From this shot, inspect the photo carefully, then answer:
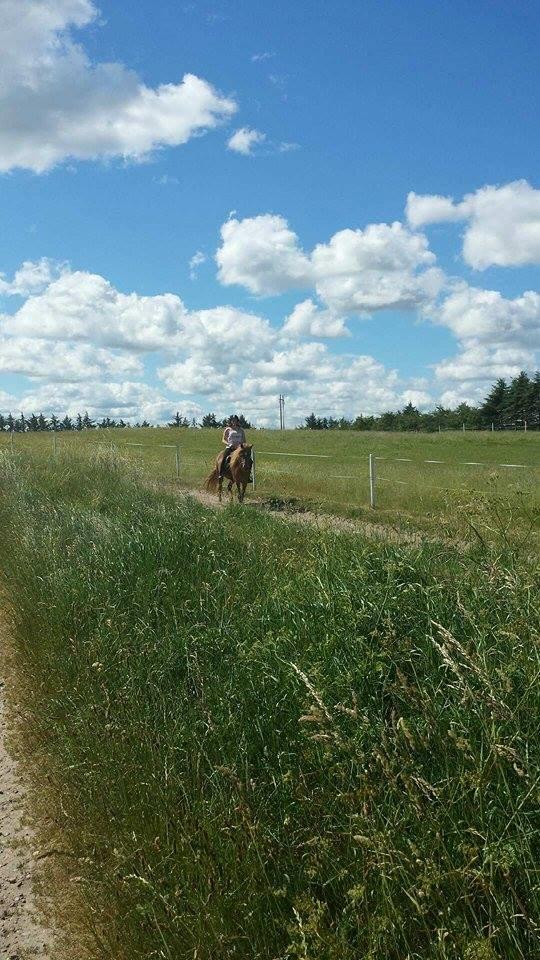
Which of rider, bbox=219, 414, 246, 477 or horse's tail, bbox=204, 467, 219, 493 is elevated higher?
rider, bbox=219, 414, 246, 477

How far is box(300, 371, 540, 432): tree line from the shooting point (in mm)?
99250

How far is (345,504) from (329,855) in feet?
53.5

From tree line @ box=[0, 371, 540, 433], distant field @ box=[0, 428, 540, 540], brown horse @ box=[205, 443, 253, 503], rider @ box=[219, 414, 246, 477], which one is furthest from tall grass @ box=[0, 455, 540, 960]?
tree line @ box=[0, 371, 540, 433]

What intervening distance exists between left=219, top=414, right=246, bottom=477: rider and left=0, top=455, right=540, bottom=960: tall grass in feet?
43.2

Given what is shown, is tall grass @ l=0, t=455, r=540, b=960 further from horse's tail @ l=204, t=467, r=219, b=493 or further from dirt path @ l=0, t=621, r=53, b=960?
horse's tail @ l=204, t=467, r=219, b=493

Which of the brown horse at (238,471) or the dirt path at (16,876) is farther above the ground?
the brown horse at (238,471)

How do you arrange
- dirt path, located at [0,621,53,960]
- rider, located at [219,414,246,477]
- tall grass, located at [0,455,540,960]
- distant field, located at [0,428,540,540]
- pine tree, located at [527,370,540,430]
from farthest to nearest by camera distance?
pine tree, located at [527,370,540,430] < rider, located at [219,414,246,477] < distant field, located at [0,428,540,540] < dirt path, located at [0,621,53,960] < tall grass, located at [0,455,540,960]

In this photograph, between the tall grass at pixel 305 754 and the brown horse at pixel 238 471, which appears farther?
the brown horse at pixel 238 471

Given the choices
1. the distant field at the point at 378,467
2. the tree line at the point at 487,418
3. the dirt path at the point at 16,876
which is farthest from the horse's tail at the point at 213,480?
the tree line at the point at 487,418

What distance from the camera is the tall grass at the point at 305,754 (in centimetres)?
262

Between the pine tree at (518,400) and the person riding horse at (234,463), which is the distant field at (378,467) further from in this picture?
the pine tree at (518,400)

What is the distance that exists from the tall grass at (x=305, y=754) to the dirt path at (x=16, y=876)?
0.92ft

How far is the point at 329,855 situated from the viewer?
116 inches

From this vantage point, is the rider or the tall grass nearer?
the tall grass
